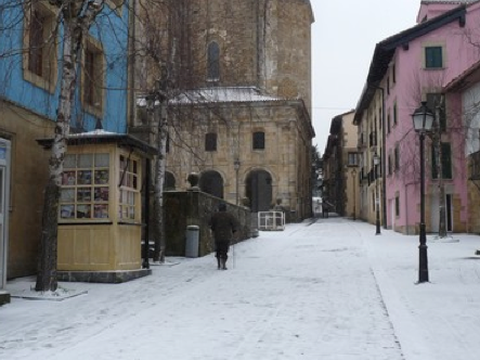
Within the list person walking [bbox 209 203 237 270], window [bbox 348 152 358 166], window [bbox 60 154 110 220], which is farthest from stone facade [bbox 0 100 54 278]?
window [bbox 348 152 358 166]

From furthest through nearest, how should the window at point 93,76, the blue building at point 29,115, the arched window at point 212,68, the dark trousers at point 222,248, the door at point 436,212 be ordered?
the door at point 436,212 → the arched window at point 212,68 → the window at point 93,76 → the dark trousers at point 222,248 → the blue building at point 29,115

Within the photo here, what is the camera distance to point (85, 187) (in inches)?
522

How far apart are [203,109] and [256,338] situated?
32.5ft

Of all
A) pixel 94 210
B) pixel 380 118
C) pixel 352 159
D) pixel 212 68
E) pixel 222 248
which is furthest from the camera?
pixel 352 159

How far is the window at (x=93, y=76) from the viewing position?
16344 mm

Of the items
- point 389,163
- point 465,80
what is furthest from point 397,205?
point 465,80

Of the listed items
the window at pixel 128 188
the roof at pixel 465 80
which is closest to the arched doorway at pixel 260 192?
the roof at pixel 465 80

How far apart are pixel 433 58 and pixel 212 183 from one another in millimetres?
22712

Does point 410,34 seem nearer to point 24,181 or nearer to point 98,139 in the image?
point 98,139

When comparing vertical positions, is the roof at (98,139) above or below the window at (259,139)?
below

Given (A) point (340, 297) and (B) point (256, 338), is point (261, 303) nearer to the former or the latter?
(A) point (340, 297)

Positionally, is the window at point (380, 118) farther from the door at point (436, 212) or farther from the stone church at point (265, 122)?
the door at point (436, 212)

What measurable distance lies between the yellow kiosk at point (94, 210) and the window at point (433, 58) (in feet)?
74.6

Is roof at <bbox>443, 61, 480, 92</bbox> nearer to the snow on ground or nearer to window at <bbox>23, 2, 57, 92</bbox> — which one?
the snow on ground
